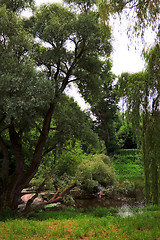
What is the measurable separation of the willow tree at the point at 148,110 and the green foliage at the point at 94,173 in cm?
520

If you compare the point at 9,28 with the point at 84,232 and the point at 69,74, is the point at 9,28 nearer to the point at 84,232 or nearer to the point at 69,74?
the point at 69,74

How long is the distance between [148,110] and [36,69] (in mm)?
5201

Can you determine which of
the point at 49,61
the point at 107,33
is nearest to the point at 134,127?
the point at 107,33

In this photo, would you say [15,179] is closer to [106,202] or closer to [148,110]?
[148,110]

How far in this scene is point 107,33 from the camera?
29.4 ft

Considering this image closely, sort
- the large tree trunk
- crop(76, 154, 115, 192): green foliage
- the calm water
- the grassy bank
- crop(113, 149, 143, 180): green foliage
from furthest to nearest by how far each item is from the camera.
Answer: crop(113, 149, 143, 180): green foliage, the calm water, crop(76, 154, 115, 192): green foliage, the large tree trunk, the grassy bank

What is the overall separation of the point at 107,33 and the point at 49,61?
3.54 metres

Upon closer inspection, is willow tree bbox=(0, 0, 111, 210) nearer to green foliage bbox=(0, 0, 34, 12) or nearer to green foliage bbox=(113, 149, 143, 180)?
green foliage bbox=(0, 0, 34, 12)

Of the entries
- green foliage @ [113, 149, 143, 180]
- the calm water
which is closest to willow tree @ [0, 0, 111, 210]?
the calm water

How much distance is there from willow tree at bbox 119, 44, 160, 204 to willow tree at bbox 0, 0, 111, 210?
2.15 m

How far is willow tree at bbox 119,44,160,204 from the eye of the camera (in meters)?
8.65

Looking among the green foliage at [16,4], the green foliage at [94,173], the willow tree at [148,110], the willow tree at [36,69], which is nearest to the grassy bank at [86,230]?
the willow tree at [148,110]

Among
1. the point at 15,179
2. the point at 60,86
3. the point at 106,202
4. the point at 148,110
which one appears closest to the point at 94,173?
the point at 106,202

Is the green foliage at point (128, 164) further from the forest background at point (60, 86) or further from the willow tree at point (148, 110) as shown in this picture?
the willow tree at point (148, 110)
